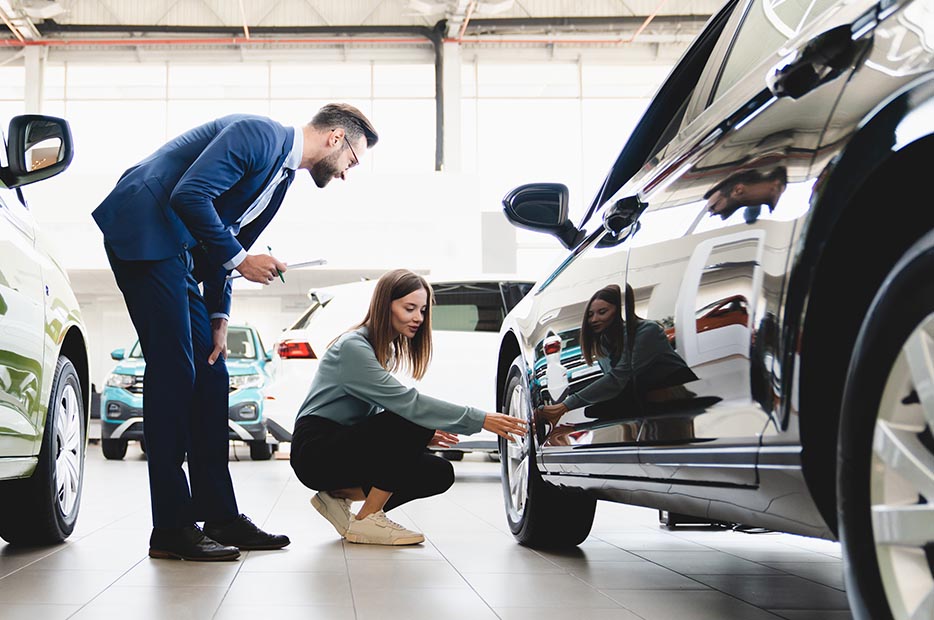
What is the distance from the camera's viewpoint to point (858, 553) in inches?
51.1

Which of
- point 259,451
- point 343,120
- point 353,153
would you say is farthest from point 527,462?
point 259,451

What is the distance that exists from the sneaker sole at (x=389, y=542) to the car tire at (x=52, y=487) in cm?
101

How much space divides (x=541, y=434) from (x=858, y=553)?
199 cm

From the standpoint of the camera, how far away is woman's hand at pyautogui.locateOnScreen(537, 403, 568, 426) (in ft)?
9.77

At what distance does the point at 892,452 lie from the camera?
122cm

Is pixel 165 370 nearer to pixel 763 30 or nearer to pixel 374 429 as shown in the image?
pixel 374 429

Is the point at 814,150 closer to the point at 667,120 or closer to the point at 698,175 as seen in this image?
the point at 698,175

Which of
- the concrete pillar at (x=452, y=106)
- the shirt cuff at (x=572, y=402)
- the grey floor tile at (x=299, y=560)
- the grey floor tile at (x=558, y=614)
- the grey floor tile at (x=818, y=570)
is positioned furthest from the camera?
the concrete pillar at (x=452, y=106)

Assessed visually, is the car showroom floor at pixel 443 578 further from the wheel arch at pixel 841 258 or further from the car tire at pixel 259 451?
the car tire at pixel 259 451

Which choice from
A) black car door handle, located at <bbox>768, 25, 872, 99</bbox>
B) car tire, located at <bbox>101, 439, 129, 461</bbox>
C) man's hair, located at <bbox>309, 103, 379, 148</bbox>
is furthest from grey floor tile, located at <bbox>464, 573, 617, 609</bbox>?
car tire, located at <bbox>101, 439, 129, 461</bbox>

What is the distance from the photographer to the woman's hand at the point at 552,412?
117 inches

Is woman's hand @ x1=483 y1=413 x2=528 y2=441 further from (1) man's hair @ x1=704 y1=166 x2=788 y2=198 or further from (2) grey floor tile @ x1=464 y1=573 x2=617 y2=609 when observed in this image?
(1) man's hair @ x1=704 y1=166 x2=788 y2=198

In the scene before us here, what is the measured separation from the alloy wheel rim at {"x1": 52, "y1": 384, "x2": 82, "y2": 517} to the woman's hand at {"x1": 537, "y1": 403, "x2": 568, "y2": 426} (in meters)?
1.63

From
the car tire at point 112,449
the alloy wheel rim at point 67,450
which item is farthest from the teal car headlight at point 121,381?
the alloy wheel rim at point 67,450
